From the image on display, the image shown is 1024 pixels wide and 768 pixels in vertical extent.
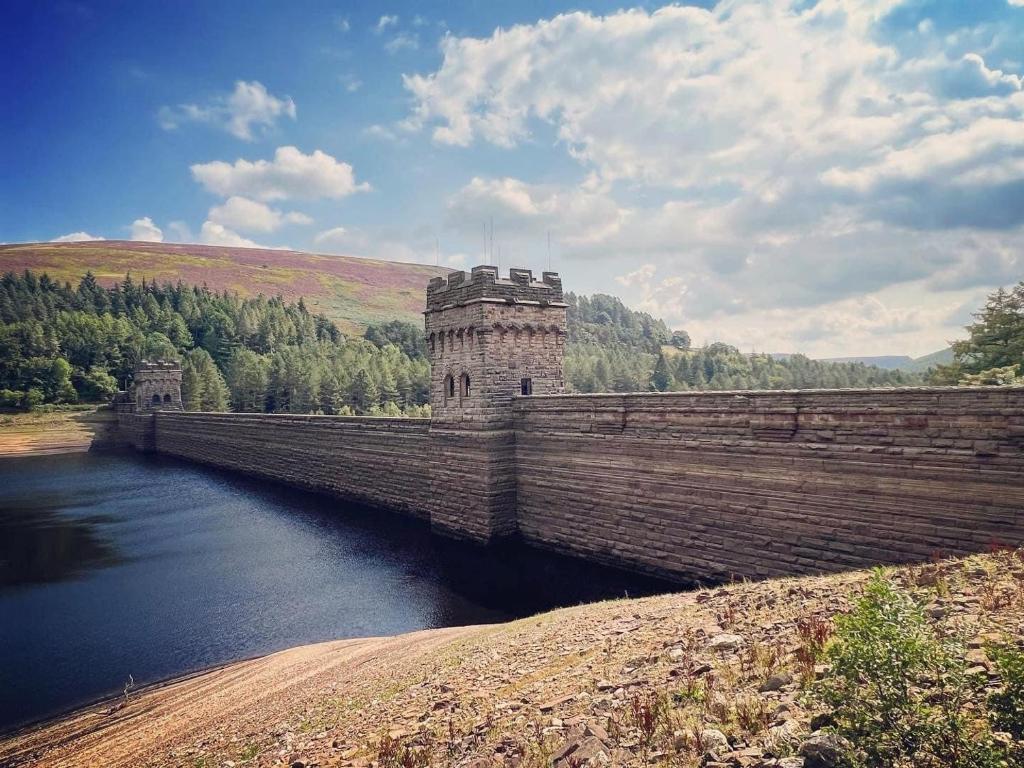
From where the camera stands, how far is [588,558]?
1906cm

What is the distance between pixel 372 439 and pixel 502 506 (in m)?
11.2

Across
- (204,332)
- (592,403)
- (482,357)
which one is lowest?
(592,403)

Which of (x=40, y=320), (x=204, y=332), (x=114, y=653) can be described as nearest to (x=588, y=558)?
(x=114, y=653)

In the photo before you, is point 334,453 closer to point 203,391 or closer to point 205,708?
point 205,708

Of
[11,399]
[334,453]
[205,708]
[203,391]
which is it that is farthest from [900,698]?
[11,399]

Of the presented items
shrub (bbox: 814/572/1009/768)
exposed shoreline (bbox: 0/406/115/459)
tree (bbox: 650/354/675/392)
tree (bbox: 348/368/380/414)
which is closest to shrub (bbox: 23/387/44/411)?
exposed shoreline (bbox: 0/406/115/459)

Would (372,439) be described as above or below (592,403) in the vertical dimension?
below

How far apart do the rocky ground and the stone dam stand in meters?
3.13

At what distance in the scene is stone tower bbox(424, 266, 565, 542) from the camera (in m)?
21.8

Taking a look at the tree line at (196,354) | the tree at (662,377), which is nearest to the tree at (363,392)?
the tree line at (196,354)

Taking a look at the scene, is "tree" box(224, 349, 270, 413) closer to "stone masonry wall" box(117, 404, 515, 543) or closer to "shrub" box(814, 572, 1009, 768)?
"stone masonry wall" box(117, 404, 515, 543)

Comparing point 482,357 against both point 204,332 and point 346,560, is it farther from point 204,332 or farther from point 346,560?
point 204,332

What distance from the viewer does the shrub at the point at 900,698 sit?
4.11 m

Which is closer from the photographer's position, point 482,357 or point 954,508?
point 954,508
